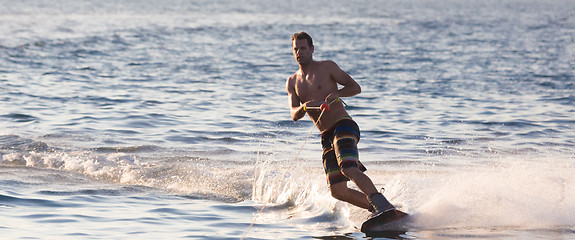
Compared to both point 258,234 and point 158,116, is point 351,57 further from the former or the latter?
point 258,234

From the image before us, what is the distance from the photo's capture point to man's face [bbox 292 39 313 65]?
6.80 m

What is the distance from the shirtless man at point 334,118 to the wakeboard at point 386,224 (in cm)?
6

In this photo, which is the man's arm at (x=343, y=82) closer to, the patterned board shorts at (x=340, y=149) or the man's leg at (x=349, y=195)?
the patterned board shorts at (x=340, y=149)

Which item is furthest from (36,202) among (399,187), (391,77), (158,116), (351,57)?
(351,57)

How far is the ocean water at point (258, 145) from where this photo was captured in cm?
703

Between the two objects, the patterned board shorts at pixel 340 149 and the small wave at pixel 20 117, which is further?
the small wave at pixel 20 117

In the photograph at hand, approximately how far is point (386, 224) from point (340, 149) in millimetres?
746

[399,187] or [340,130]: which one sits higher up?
[340,130]

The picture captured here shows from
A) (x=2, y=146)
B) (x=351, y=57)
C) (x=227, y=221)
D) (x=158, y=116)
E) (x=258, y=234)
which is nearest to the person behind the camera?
(x=258, y=234)

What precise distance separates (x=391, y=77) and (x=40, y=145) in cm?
1086

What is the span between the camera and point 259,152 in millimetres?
10625

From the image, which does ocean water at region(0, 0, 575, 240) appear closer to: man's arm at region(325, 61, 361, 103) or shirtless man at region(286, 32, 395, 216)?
shirtless man at region(286, 32, 395, 216)

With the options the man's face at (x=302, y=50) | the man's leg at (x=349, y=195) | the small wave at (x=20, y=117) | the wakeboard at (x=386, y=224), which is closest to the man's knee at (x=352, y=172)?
the man's leg at (x=349, y=195)

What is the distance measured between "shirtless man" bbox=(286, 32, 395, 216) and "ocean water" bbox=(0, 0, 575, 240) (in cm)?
33
